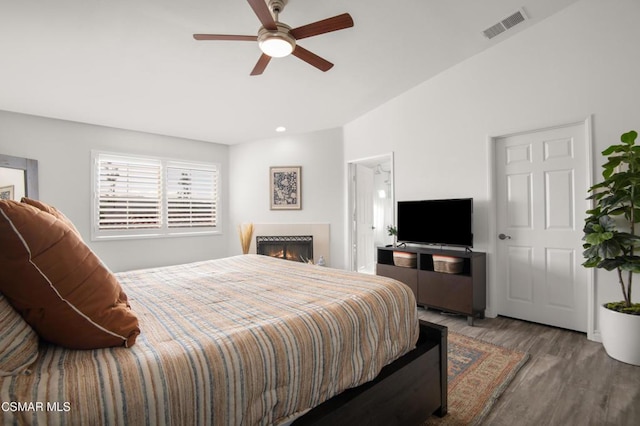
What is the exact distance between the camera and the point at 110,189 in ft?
14.6

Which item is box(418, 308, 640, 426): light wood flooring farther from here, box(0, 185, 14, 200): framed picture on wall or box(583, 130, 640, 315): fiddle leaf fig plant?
box(0, 185, 14, 200): framed picture on wall

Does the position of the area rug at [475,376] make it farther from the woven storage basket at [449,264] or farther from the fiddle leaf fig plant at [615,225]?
the fiddle leaf fig plant at [615,225]

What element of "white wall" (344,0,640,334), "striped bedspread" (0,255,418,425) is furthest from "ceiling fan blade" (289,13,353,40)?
"white wall" (344,0,640,334)

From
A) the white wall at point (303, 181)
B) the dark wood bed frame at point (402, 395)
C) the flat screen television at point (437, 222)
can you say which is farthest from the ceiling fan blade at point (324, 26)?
the white wall at point (303, 181)

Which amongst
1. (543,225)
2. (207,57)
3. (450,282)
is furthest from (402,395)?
(207,57)

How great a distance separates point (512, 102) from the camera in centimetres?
320

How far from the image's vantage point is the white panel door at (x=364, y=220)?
17.1 feet

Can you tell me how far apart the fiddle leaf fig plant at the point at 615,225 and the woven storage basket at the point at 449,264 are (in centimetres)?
106

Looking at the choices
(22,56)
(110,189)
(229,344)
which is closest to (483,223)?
(229,344)

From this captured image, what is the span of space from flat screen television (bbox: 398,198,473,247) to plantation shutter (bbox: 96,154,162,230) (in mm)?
3965

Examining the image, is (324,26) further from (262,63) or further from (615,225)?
(615,225)

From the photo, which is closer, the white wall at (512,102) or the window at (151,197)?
the white wall at (512,102)

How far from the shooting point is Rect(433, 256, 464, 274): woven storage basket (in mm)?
3211

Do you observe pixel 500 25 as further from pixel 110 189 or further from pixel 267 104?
pixel 110 189
